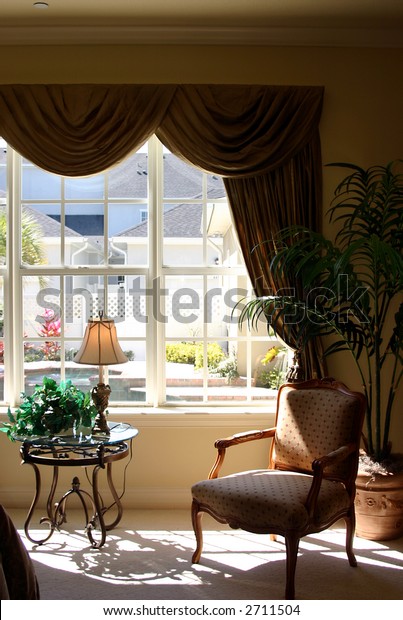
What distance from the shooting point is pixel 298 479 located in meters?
3.87

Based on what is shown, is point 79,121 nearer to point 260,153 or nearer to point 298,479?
point 260,153

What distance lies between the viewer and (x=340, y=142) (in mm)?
4914

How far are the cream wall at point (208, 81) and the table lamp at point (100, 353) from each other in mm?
647

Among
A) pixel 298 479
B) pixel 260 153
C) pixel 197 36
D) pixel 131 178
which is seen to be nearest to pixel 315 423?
pixel 298 479

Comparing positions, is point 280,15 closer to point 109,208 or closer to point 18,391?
point 109,208

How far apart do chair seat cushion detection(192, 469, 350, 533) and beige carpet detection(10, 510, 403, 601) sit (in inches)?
12.7

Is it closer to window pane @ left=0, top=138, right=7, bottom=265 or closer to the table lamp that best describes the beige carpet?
the table lamp

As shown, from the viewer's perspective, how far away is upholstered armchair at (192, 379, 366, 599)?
139 inches

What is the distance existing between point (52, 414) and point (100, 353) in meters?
0.45

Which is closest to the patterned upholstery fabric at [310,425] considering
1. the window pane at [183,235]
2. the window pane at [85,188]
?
the window pane at [183,235]

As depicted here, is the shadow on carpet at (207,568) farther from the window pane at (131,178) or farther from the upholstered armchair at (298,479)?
the window pane at (131,178)

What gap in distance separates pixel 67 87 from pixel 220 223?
137 centimetres

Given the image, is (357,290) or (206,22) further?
(206,22)

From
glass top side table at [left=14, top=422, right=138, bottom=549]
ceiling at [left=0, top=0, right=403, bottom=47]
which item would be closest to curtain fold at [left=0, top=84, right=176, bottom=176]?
ceiling at [left=0, top=0, right=403, bottom=47]
